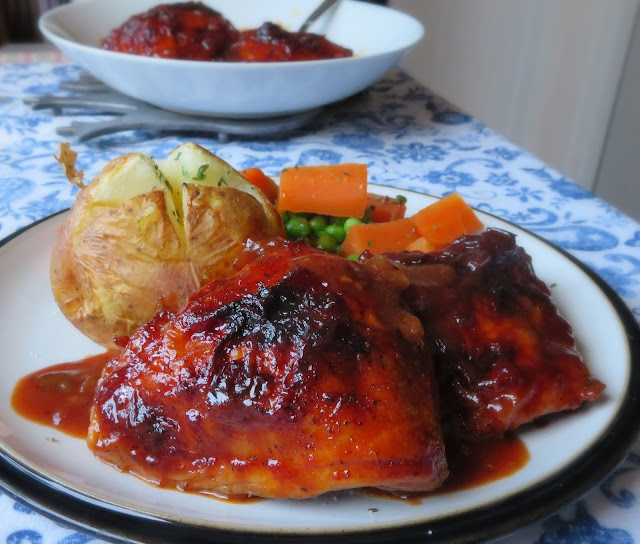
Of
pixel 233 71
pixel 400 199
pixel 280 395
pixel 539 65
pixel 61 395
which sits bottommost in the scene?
pixel 539 65

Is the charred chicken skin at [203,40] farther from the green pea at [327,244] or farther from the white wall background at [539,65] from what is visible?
the white wall background at [539,65]

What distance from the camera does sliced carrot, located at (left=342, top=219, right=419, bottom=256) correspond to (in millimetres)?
1909

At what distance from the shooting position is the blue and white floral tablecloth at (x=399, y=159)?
237 centimetres

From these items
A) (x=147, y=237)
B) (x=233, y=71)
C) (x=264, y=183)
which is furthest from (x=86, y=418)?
(x=233, y=71)

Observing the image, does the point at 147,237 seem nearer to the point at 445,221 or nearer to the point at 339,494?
the point at 339,494

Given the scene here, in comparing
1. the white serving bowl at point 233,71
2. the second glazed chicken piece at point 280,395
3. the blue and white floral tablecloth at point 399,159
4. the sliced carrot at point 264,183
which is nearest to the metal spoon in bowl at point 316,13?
the white serving bowl at point 233,71

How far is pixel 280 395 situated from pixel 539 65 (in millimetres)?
5269

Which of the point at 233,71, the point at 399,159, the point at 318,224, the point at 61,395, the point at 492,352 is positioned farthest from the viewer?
the point at 399,159

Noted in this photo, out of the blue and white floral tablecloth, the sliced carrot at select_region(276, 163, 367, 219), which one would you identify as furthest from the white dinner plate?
the sliced carrot at select_region(276, 163, 367, 219)

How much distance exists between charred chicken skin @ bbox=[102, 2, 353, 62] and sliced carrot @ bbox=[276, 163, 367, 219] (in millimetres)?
1207

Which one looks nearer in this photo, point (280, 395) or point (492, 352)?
point (280, 395)

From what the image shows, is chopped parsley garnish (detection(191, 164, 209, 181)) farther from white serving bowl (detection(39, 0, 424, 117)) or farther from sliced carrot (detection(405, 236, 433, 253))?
white serving bowl (detection(39, 0, 424, 117))

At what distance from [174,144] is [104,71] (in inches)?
17.5

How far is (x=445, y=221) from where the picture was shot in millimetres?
1980
